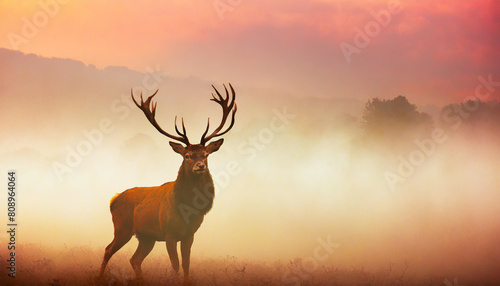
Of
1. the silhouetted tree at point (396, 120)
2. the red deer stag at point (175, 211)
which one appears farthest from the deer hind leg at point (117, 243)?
the silhouetted tree at point (396, 120)

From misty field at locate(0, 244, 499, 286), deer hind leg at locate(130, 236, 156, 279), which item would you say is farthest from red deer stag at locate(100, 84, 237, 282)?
misty field at locate(0, 244, 499, 286)

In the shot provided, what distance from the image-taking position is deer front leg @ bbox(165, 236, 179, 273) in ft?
41.1

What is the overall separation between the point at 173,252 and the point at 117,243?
178 centimetres

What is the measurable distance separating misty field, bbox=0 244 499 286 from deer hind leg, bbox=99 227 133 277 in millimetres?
266

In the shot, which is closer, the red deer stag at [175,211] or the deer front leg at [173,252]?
the deer front leg at [173,252]

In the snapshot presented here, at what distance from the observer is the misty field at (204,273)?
12414mm

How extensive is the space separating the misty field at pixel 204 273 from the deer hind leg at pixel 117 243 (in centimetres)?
27

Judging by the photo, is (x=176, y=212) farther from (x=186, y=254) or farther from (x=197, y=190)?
(x=186, y=254)

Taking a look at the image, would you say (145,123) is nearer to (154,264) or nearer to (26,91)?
(26,91)

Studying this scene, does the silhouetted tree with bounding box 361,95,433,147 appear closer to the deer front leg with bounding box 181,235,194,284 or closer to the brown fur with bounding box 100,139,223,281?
the brown fur with bounding box 100,139,223,281

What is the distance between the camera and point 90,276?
39.9 ft

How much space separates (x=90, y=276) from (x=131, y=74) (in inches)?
1254

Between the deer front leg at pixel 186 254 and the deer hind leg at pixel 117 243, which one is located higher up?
the deer hind leg at pixel 117 243

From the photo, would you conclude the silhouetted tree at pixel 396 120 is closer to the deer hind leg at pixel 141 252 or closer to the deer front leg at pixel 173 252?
the deer hind leg at pixel 141 252
